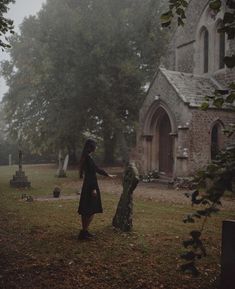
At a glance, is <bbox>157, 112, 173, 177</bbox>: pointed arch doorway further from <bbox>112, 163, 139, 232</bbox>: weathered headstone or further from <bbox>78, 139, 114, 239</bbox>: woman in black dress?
<bbox>78, 139, 114, 239</bbox>: woman in black dress

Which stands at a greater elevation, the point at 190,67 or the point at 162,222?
the point at 190,67

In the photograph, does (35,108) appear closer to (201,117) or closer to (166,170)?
(166,170)

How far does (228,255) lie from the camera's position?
4.29 meters

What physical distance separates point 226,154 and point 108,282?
129 inches

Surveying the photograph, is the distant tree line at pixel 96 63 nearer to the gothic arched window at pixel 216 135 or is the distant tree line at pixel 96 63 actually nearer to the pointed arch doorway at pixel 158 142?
the pointed arch doorway at pixel 158 142

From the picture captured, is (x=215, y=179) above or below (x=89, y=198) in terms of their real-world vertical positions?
above

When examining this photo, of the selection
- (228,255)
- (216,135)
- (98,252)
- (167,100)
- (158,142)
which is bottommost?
(98,252)

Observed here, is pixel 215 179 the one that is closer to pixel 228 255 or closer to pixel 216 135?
pixel 228 255

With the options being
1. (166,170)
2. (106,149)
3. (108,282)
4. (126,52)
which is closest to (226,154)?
(108,282)

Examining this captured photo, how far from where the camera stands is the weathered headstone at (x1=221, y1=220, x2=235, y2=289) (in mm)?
4133

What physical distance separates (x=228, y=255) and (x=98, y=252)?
270 centimetres

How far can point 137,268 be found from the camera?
5484 millimetres

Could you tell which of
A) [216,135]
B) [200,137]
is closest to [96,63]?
[200,137]

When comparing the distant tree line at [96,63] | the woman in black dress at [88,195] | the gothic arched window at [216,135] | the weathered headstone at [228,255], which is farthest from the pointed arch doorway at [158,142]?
the weathered headstone at [228,255]
